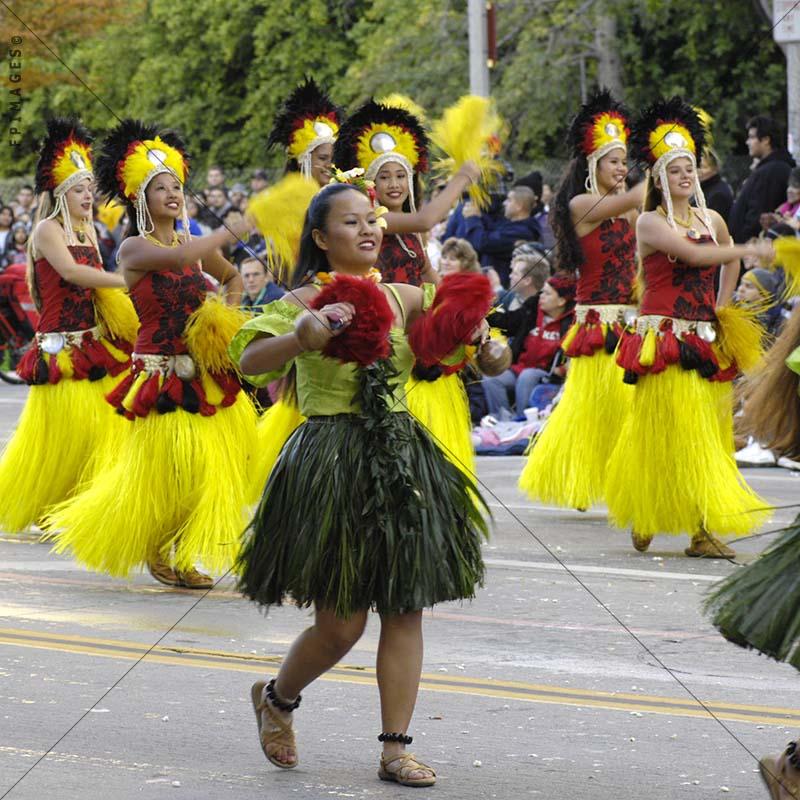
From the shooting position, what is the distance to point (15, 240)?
74.7 ft

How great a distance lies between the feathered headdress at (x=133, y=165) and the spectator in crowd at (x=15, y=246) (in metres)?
14.0

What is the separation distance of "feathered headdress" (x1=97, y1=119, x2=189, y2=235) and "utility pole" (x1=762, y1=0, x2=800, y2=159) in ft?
14.5

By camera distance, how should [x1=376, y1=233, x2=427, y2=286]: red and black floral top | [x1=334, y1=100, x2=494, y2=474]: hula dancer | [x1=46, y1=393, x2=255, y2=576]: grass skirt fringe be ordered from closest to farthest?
[x1=46, y1=393, x2=255, y2=576]: grass skirt fringe < [x1=334, y1=100, x2=494, y2=474]: hula dancer < [x1=376, y1=233, x2=427, y2=286]: red and black floral top

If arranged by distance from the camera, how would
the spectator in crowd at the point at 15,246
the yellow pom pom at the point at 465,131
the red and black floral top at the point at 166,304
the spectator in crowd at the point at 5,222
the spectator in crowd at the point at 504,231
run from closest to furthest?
the red and black floral top at the point at 166,304 < the yellow pom pom at the point at 465,131 < the spectator in crowd at the point at 504,231 < the spectator in crowd at the point at 15,246 < the spectator in crowd at the point at 5,222

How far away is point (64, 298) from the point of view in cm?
1009

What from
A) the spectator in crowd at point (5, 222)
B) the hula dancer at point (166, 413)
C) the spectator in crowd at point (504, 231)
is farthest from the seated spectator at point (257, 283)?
the spectator in crowd at point (5, 222)

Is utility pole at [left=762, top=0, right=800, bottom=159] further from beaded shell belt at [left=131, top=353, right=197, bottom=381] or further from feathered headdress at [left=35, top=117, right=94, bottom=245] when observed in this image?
beaded shell belt at [left=131, top=353, right=197, bottom=381]

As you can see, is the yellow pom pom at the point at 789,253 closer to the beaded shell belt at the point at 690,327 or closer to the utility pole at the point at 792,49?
the beaded shell belt at the point at 690,327

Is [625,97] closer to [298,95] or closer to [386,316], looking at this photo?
[298,95]

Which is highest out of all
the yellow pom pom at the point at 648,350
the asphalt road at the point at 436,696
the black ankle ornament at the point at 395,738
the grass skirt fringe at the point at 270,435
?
the yellow pom pom at the point at 648,350

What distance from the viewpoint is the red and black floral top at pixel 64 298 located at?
32.9 ft

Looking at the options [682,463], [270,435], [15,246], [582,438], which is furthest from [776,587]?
[15,246]

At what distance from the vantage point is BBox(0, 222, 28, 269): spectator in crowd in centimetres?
2261

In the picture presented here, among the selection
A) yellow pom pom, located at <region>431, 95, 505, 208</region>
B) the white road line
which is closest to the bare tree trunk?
yellow pom pom, located at <region>431, 95, 505, 208</region>
